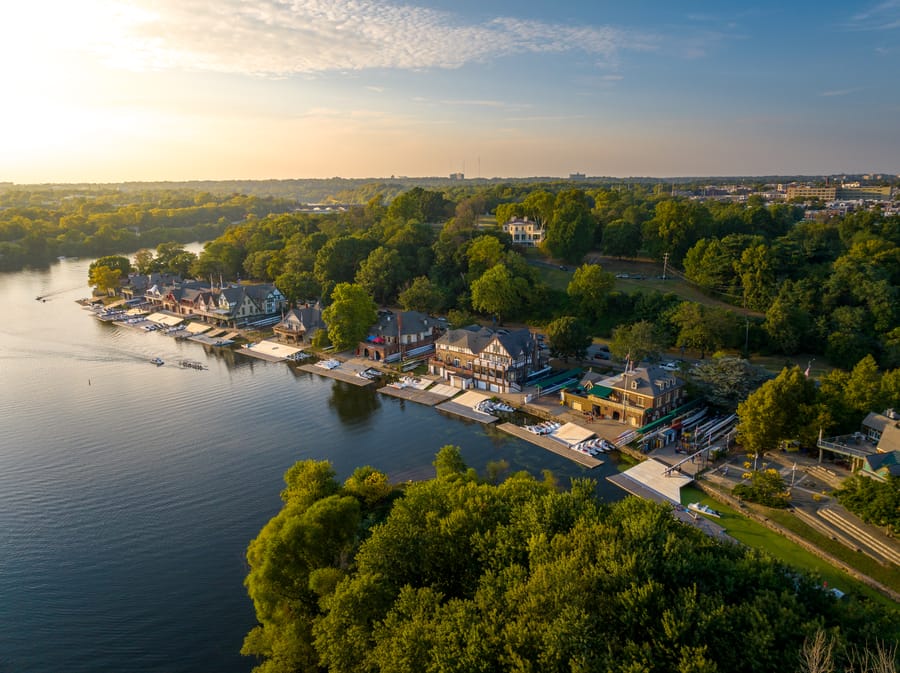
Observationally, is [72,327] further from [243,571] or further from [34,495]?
[243,571]

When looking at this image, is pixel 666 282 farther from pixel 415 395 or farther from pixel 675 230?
pixel 415 395

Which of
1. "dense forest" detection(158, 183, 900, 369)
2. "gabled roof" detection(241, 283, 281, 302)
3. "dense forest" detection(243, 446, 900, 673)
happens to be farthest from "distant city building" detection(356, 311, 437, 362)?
"dense forest" detection(243, 446, 900, 673)

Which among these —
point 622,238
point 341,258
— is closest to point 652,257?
point 622,238

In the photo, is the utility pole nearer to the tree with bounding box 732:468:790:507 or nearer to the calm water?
the tree with bounding box 732:468:790:507

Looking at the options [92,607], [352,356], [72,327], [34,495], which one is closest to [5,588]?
[92,607]

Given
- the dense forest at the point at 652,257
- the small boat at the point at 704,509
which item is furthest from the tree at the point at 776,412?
the dense forest at the point at 652,257
